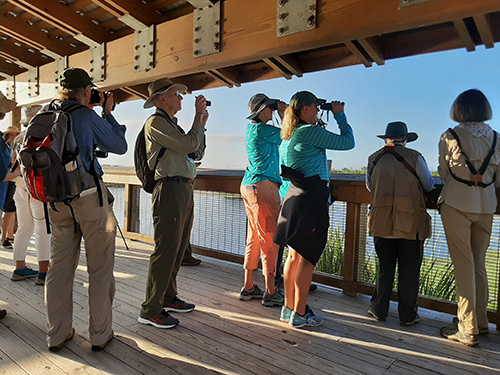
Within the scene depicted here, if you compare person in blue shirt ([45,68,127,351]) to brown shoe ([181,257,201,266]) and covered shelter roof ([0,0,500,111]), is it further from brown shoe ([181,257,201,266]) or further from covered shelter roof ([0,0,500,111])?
brown shoe ([181,257,201,266])

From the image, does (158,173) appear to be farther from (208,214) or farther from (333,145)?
(208,214)

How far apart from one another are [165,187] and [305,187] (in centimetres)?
92

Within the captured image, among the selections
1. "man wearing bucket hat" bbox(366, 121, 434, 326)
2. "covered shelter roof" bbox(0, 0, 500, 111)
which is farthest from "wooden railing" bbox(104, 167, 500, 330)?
"covered shelter roof" bbox(0, 0, 500, 111)

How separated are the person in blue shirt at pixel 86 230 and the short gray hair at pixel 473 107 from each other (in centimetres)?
217

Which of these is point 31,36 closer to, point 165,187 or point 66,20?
point 66,20

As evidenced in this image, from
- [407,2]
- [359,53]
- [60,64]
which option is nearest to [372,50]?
[359,53]

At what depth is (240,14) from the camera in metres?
2.57

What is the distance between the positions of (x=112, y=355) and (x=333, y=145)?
1.82 m

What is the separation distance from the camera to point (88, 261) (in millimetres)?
2074

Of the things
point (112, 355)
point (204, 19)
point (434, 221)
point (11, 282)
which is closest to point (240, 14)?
point (204, 19)

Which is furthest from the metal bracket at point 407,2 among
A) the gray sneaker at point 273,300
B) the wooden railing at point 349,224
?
the gray sneaker at point 273,300

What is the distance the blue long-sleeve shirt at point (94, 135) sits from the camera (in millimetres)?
1936

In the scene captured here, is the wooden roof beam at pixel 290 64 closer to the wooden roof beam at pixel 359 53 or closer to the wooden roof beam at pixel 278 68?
the wooden roof beam at pixel 278 68

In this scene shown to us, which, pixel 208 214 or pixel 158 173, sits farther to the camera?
pixel 208 214
